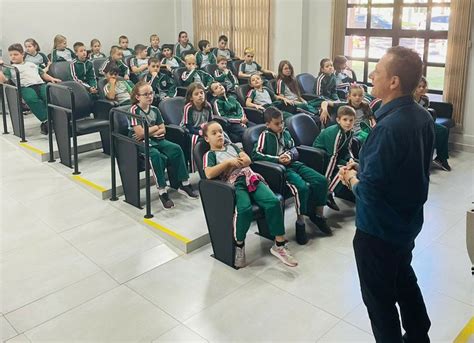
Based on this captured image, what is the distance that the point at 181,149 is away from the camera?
495cm

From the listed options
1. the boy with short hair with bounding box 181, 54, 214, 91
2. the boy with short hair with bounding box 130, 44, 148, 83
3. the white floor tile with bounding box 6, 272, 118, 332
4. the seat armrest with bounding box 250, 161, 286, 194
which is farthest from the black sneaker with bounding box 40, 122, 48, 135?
the seat armrest with bounding box 250, 161, 286, 194

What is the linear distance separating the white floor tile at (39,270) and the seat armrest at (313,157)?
203 cm

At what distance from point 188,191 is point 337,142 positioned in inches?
58.4

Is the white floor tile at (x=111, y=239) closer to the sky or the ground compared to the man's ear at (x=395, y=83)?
Answer: closer to the ground

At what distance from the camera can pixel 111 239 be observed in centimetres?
428

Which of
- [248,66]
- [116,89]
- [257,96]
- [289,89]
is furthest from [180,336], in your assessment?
[248,66]

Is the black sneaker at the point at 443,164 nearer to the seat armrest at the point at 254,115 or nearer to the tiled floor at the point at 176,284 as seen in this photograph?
the tiled floor at the point at 176,284

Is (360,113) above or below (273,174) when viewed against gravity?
above

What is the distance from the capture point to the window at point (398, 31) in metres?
7.42

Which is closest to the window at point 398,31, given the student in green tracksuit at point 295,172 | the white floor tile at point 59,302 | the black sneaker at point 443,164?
the black sneaker at point 443,164

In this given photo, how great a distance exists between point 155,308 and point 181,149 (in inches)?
77.0

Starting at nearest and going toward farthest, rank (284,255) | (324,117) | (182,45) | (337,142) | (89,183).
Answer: (284,255) → (337,142) → (89,183) → (324,117) → (182,45)

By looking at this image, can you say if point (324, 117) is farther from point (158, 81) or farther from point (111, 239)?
point (111, 239)

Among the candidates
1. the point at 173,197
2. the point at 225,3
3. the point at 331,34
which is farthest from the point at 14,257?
the point at 225,3
